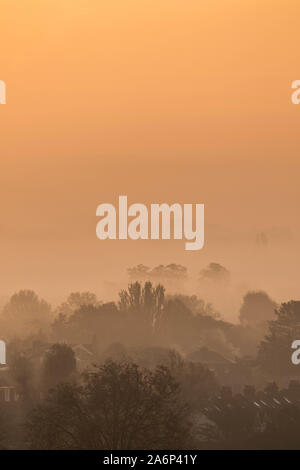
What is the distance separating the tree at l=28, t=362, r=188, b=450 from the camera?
3297 inches

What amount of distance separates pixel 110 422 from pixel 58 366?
76123 millimetres

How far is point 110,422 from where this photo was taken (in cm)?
8606

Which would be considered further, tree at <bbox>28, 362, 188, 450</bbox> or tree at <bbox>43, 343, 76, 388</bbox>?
tree at <bbox>43, 343, 76, 388</bbox>

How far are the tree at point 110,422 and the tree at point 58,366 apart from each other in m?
58.1

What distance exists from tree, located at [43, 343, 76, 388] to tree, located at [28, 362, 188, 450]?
58.1 meters

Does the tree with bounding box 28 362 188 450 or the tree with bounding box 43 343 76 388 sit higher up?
the tree with bounding box 43 343 76 388

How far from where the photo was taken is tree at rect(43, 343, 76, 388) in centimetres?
15225

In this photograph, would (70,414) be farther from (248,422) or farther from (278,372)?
(278,372)

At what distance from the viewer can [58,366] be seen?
6358 inches

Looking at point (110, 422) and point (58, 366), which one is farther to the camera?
point (58, 366)

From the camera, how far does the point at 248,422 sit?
4643 inches

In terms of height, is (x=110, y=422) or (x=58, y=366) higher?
(x=58, y=366)
